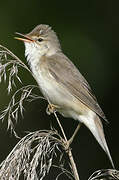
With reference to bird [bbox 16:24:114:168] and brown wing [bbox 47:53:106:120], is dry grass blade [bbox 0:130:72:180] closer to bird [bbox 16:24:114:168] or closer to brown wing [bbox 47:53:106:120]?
bird [bbox 16:24:114:168]

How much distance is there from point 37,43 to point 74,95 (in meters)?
0.61

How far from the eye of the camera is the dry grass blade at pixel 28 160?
2393 millimetres

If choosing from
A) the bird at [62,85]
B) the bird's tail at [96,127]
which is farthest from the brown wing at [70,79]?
the bird's tail at [96,127]

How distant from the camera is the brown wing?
3.80 metres

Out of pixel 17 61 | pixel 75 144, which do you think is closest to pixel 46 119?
pixel 75 144

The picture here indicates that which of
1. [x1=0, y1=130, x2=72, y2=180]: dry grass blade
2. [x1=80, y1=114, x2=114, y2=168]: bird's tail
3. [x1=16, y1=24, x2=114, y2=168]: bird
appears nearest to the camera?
[x1=0, y1=130, x2=72, y2=180]: dry grass blade

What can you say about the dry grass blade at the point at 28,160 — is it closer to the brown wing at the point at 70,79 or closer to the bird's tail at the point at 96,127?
the bird's tail at the point at 96,127

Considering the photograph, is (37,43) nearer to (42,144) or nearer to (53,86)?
(53,86)

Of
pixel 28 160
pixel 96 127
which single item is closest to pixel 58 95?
pixel 96 127

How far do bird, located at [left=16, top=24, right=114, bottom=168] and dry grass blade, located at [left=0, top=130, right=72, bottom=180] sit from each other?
3.38 ft

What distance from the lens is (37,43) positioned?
402cm

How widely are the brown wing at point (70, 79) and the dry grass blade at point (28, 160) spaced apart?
1.18 meters

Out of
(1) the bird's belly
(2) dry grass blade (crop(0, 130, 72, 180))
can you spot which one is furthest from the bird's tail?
(2) dry grass blade (crop(0, 130, 72, 180))

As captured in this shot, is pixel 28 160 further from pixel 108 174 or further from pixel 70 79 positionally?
pixel 70 79
